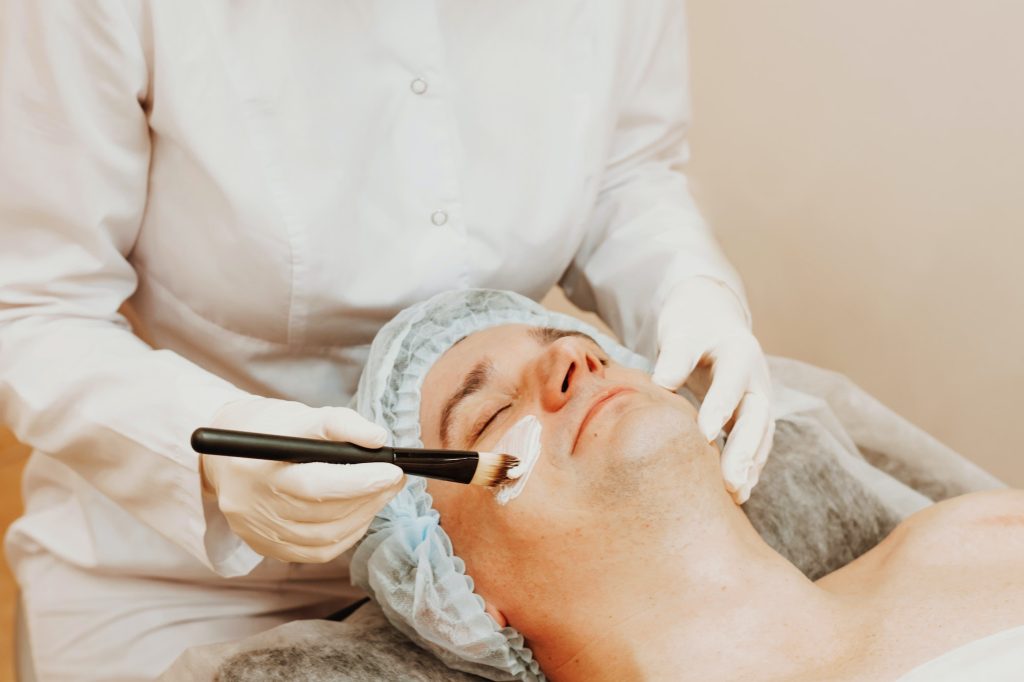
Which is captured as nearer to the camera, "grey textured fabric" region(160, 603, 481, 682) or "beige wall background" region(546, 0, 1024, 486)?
"grey textured fabric" region(160, 603, 481, 682)

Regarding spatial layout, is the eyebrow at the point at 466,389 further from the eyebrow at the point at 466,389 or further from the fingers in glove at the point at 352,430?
the fingers in glove at the point at 352,430

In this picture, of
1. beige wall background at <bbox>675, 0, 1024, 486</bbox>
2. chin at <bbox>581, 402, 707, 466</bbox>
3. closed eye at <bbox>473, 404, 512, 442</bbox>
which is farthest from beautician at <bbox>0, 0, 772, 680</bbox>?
beige wall background at <bbox>675, 0, 1024, 486</bbox>

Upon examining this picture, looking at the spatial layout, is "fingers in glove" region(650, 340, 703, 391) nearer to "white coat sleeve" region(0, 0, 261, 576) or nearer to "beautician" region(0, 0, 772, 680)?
"beautician" region(0, 0, 772, 680)

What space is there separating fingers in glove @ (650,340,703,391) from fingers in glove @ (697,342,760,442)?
36 millimetres

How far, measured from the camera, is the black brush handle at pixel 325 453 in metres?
0.89

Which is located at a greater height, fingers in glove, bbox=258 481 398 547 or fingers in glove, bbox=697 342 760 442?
fingers in glove, bbox=697 342 760 442

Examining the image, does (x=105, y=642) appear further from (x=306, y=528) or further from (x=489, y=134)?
(x=489, y=134)

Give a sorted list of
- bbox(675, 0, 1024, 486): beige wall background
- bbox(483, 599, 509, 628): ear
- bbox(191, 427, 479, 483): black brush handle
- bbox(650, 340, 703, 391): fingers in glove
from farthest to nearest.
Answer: bbox(675, 0, 1024, 486): beige wall background, bbox(650, 340, 703, 391): fingers in glove, bbox(483, 599, 509, 628): ear, bbox(191, 427, 479, 483): black brush handle

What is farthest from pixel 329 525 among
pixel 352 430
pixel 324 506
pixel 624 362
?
pixel 624 362

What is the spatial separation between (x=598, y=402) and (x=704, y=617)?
30 cm

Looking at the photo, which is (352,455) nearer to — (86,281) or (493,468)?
(493,468)

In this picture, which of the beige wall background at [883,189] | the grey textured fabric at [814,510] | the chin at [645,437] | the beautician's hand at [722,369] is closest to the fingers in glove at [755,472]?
the beautician's hand at [722,369]

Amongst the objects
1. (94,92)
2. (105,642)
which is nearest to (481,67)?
(94,92)

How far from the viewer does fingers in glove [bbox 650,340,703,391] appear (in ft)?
4.74
